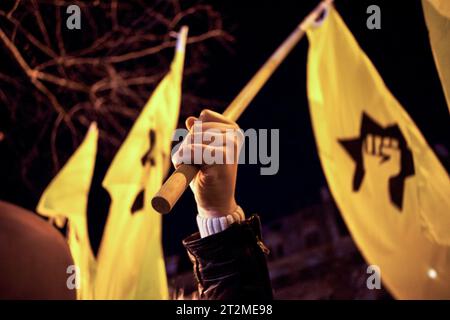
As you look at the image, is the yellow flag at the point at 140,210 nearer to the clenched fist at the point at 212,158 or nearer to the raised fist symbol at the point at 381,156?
the raised fist symbol at the point at 381,156

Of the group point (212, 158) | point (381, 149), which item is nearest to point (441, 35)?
point (381, 149)

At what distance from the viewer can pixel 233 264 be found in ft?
4.00

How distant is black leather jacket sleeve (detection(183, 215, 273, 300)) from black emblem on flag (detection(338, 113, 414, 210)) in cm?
226

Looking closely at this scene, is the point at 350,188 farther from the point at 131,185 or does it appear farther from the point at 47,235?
the point at 47,235

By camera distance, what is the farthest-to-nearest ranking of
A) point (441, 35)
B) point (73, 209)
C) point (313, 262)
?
1. point (313, 262)
2. point (73, 209)
3. point (441, 35)

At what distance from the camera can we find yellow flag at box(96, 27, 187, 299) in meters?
3.41

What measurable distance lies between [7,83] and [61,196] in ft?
7.20

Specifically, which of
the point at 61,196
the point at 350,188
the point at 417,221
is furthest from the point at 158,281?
the point at 417,221

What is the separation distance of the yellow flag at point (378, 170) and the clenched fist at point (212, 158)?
203 centimetres

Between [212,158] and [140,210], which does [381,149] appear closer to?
[140,210]

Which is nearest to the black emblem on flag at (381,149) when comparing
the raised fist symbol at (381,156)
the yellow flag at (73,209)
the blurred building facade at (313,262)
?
the raised fist symbol at (381,156)

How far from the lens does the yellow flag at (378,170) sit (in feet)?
9.59

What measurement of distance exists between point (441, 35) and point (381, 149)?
1.39 metres

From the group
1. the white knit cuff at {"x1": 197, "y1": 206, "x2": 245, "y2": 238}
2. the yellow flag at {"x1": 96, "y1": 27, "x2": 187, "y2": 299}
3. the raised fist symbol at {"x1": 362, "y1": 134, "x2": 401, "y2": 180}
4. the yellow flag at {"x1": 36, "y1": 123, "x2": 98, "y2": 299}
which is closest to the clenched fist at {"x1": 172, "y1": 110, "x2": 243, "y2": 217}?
the white knit cuff at {"x1": 197, "y1": 206, "x2": 245, "y2": 238}
